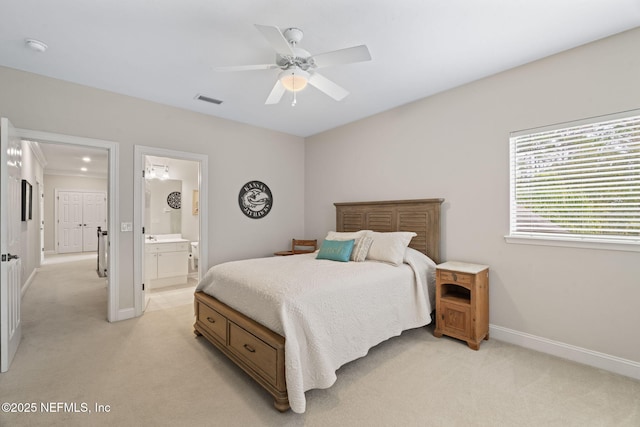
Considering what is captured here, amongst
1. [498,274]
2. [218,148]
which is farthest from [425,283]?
[218,148]

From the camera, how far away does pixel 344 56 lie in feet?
6.69

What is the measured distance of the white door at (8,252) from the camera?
2336 millimetres

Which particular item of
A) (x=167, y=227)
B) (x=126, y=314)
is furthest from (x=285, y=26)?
(x=167, y=227)

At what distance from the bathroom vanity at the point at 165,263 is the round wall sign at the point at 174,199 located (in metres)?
1.60

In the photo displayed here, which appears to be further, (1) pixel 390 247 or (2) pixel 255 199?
(2) pixel 255 199

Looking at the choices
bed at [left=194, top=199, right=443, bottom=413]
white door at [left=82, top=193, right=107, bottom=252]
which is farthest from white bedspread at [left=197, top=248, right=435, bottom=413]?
white door at [left=82, top=193, right=107, bottom=252]

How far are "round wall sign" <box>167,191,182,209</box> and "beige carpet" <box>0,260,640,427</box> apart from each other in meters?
3.86

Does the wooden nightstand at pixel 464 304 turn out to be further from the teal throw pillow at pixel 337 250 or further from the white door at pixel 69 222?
the white door at pixel 69 222

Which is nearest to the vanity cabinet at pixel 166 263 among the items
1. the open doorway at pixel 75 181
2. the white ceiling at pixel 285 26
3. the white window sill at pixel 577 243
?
the open doorway at pixel 75 181

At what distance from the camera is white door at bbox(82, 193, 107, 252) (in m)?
9.29

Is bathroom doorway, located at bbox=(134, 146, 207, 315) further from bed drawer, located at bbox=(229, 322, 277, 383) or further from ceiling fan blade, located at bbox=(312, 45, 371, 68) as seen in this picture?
ceiling fan blade, located at bbox=(312, 45, 371, 68)

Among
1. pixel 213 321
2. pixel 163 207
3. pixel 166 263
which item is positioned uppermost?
pixel 163 207

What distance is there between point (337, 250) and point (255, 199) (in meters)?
2.06

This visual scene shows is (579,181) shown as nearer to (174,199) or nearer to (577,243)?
(577,243)
